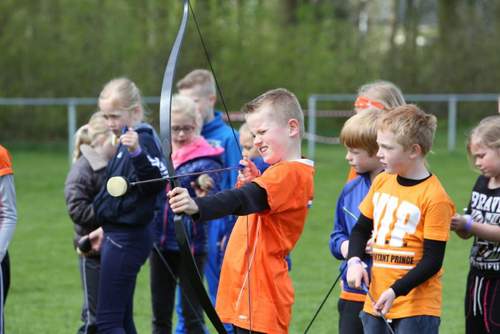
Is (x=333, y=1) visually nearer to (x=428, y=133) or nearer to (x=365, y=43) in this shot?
(x=365, y=43)

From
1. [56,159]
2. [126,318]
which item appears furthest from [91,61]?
[126,318]

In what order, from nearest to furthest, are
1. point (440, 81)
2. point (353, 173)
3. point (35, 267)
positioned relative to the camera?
point (353, 173) → point (35, 267) → point (440, 81)

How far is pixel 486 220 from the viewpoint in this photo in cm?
434

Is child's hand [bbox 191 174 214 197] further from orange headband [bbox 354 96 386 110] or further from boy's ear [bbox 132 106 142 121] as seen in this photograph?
orange headband [bbox 354 96 386 110]

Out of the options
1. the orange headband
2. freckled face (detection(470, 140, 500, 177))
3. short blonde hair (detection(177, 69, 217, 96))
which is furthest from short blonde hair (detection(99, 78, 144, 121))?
freckled face (detection(470, 140, 500, 177))

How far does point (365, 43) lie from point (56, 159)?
1214cm

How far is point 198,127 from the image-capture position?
564 cm

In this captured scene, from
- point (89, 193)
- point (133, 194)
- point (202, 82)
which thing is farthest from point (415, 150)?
point (202, 82)

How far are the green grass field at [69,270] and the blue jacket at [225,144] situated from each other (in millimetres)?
1210

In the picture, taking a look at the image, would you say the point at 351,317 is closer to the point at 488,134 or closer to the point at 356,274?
the point at 356,274

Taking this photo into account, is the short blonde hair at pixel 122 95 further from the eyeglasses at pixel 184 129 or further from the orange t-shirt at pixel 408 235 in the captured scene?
the orange t-shirt at pixel 408 235

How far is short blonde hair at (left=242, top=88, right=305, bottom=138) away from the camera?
3867 mm

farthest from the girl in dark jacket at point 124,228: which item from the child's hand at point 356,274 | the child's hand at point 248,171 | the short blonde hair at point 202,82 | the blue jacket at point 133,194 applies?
the child's hand at point 356,274

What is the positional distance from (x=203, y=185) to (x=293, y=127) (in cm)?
165
